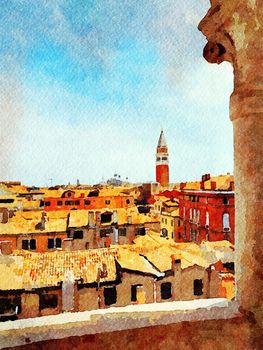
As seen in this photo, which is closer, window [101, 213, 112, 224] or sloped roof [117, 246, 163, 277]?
sloped roof [117, 246, 163, 277]

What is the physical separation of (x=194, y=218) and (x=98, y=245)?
1219 cm

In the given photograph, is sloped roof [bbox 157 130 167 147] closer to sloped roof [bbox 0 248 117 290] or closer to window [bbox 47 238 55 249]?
window [bbox 47 238 55 249]

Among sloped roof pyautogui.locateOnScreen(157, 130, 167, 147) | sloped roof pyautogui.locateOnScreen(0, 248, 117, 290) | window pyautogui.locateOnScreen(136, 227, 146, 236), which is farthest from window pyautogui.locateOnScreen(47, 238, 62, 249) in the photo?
sloped roof pyautogui.locateOnScreen(157, 130, 167, 147)

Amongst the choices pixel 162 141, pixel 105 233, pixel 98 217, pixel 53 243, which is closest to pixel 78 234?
pixel 53 243

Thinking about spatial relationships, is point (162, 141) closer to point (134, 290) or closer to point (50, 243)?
point (50, 243)

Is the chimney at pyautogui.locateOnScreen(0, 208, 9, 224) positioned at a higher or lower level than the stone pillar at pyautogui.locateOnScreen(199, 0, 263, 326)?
lower

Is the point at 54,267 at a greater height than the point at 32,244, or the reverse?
the point at 54,267

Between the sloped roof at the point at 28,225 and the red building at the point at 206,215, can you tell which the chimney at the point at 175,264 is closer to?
the sloped roof at the point at 28,225

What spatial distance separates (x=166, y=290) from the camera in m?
16.3

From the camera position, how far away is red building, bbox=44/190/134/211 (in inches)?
1812

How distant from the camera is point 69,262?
54.2ft

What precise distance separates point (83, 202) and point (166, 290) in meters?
31.8

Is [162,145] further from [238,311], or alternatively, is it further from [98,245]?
[238,311]

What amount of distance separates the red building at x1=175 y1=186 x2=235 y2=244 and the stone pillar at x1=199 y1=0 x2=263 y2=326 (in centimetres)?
2710
